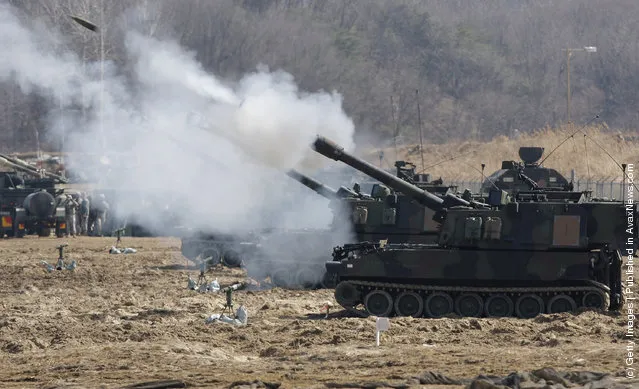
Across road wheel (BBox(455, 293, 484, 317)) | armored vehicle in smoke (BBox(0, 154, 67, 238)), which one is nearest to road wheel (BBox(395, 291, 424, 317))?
road wheel (BBox(455, 293, 484, 317))

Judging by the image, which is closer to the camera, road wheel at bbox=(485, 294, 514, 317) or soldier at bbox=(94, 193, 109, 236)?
road wheel at bbox=(485, 294, 514, 317)

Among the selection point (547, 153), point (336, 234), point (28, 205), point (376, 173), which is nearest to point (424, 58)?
point (547, 153)

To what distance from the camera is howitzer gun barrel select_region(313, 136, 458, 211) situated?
939 inches

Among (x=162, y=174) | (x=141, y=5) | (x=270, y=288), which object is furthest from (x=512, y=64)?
(x=270, y=288)

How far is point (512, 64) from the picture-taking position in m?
88.1

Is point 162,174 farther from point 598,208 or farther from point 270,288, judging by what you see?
point 598,208

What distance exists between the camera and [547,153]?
5962 cm

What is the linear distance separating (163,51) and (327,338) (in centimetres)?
1880

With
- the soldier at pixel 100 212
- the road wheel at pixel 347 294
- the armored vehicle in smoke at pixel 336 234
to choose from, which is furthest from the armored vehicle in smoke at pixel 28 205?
the road wheel at pixel 347 294

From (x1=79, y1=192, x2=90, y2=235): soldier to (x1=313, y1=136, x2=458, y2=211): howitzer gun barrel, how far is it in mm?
27638

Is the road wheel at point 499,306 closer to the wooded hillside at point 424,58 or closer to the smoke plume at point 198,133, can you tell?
the smoke plume at point 198,133

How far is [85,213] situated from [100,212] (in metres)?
0.65

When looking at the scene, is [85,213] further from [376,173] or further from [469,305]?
[469,305]

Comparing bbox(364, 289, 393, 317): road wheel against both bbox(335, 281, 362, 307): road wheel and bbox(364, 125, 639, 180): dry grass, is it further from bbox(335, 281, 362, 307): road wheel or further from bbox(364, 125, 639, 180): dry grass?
bbox(364, 125, 639, 180): dry grass
